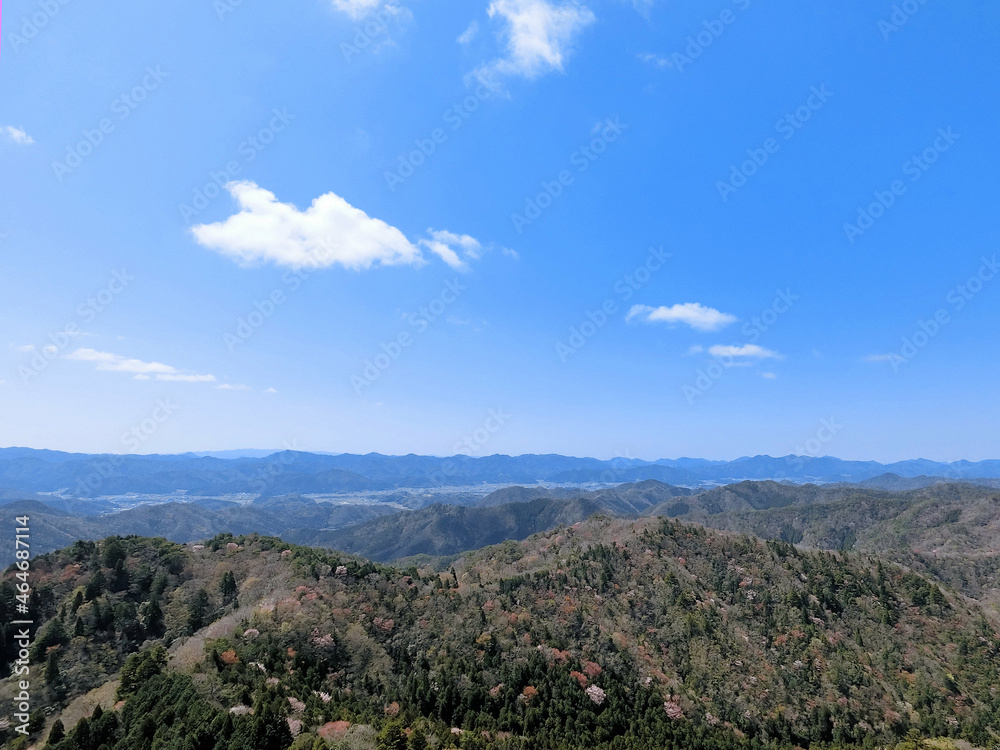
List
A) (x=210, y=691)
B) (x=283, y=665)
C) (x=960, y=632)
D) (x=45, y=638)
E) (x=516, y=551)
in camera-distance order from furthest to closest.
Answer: (x=516, y=551), (x=960, y=632), (x=45, y=638), (x=283, y=665), (x=210, y=691)

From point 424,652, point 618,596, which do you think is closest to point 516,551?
point 618,596

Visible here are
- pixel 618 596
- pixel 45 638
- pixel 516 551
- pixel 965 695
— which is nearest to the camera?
pixel 45 638

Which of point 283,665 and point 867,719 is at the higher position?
point 283,665

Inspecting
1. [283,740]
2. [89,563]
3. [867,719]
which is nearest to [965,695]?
[867,719]

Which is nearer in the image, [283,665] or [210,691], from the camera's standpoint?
[210,691]

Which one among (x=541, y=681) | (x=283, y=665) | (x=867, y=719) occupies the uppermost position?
(x=283, y=665)

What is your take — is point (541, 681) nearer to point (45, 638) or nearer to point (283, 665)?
point (283, 665)
